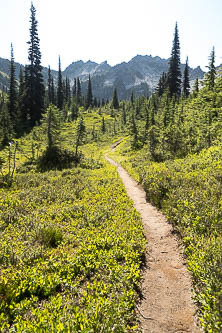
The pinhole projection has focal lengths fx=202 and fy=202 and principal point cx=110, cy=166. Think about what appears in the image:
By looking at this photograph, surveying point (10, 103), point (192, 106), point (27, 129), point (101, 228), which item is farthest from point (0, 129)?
point (101, 228)

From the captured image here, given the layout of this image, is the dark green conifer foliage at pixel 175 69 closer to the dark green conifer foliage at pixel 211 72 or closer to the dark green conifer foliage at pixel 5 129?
the dark green conifer foliage at pixel 211 72

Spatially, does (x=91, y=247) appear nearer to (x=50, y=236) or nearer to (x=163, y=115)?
(x=50, y=236)

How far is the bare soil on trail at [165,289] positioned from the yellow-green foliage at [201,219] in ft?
1.10

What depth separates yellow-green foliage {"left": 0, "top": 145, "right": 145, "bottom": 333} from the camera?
162 inches

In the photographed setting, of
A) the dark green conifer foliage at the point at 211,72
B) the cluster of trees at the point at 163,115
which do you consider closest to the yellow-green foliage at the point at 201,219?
the cluster of trees at the point at 163,115

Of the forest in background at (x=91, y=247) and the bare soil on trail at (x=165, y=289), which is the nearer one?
the forest in background at (x=91, y=247)

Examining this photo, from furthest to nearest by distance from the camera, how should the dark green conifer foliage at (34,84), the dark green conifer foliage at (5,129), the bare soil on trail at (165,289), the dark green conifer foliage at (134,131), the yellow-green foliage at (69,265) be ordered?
the dark green conifer foliage at (34,84)
the dark green conifer foliage at (134,131)
the dark green conifer foliage at (5,129)
the bare soil on trail at (165,289)
the yellow-green foliage at (69,265)

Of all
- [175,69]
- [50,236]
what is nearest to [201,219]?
[50,236]

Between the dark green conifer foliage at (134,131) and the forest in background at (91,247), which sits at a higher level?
the dark green conifer foliage at (134,131)

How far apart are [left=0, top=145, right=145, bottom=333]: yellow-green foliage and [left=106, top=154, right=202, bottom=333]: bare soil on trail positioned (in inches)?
14.8

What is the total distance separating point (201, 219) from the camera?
739cm

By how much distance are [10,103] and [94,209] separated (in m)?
50.3

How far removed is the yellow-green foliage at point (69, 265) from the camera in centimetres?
412

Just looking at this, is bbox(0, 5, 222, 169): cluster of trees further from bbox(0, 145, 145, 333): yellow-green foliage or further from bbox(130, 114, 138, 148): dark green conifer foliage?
bbox(0, 145, 145, 333): yellow-green foliage
